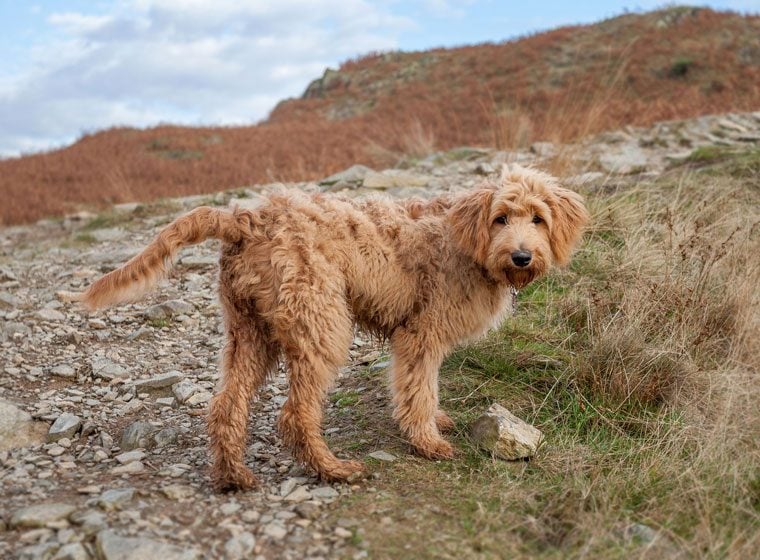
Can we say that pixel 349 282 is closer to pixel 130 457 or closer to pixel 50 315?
pixel 130 457

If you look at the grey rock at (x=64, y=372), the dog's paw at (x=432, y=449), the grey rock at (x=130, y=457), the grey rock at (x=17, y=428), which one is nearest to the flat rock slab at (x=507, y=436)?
the dog's paw at (x=432, y=449)

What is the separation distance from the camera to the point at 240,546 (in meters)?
3.44

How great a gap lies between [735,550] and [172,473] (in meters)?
3.20

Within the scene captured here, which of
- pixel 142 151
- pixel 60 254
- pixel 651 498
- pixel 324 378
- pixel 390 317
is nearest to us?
pixel 651 498

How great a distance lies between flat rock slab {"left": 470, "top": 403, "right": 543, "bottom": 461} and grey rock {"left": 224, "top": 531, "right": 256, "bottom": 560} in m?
1.70

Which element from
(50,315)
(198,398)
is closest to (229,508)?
(198,398)

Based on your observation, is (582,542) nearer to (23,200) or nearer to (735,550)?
(735,550)

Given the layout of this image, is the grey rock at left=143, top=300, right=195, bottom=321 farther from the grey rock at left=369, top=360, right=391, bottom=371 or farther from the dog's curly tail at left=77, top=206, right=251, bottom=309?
the dog's curly tail at left=77, top=206, right=251, bottom=309

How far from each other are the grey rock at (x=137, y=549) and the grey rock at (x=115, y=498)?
12.6 inches

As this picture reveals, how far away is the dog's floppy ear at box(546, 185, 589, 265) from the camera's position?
4.60 metres

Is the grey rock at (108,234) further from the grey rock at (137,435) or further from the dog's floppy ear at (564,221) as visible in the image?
the dog's floppy ear at (564,221)

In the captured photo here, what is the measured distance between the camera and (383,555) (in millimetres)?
3395

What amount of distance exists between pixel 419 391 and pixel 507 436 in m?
0.64

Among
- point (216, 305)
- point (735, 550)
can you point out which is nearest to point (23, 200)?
point (216, 305)
